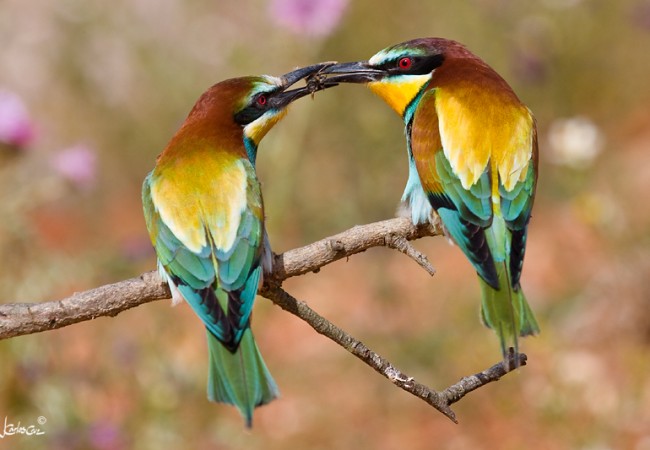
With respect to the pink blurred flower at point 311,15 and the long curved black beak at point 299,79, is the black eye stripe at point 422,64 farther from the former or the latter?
the pink blurred flower at point 311,15

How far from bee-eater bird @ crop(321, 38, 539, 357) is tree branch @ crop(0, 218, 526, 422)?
0.20m

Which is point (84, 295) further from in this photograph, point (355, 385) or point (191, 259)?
point (355, 385)

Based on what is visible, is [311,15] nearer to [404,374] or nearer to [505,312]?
[505,312]

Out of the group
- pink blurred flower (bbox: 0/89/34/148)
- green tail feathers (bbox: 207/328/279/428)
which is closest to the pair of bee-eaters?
green tail feathers (bbox: 207/328/279/428)

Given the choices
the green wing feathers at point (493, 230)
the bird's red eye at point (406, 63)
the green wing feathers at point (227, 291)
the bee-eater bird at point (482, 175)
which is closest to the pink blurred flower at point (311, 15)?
the bird's red eye at point (406, 63)

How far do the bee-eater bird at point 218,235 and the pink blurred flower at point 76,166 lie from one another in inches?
34.6

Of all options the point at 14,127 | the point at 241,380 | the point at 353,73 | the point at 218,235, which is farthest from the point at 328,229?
the point at 241,380

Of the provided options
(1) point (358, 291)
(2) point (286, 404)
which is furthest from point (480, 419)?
(1) point (358, 291)

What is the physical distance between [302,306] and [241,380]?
0.84 feet

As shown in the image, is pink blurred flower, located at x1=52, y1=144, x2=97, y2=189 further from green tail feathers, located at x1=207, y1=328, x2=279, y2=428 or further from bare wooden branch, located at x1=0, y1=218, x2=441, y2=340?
green tail feathers, located at x1=207, y1=328, x2=279, y2=428

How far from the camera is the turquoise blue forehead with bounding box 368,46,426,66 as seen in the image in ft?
8.61

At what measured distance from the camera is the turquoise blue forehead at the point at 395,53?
2.62 metres

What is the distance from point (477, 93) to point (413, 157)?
0.69 ft

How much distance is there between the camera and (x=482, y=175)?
227 centimetres
